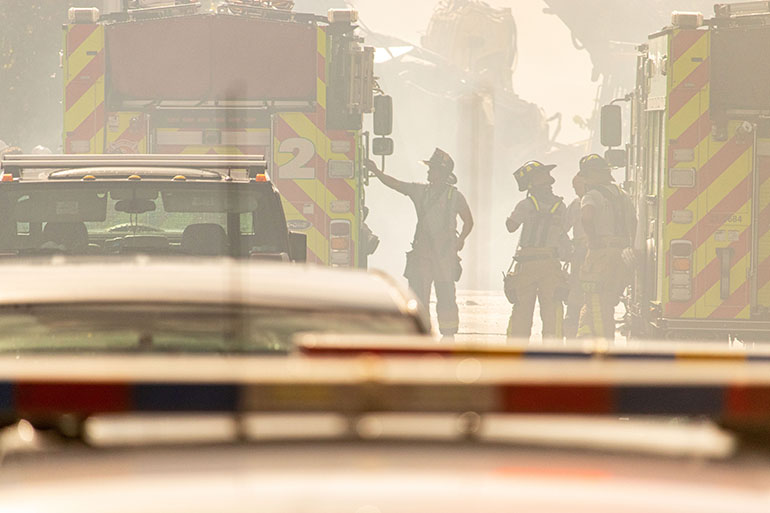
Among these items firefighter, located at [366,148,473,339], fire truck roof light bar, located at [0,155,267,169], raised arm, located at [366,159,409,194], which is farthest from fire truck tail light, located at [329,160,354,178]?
fire truck roof light bar, located at [0,155,267,169]

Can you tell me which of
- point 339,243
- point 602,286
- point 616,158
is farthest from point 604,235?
point 339,243

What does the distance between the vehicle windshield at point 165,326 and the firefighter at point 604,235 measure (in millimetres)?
9845

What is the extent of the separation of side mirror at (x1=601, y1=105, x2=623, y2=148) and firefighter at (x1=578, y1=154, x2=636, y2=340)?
77cm

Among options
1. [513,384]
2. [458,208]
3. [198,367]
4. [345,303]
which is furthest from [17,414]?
[458,208]

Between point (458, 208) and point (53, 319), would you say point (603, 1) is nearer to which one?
point (458, 208)

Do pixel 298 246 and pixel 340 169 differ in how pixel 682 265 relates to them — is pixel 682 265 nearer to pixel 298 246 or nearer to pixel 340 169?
pixel 340 169

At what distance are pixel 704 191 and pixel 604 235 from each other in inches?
42.1

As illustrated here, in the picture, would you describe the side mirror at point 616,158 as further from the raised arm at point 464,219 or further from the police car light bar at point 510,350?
the police car light bar at point 510,350

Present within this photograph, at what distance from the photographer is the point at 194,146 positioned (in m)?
12.8

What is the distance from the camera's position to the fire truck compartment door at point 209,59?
12680 millimetres

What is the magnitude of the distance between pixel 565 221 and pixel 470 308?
6.71 m

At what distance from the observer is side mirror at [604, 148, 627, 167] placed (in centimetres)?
1415

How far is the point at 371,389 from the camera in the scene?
1518 millimetres

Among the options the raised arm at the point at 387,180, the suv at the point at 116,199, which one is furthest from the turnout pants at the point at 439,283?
the suv at the point at 116,199
